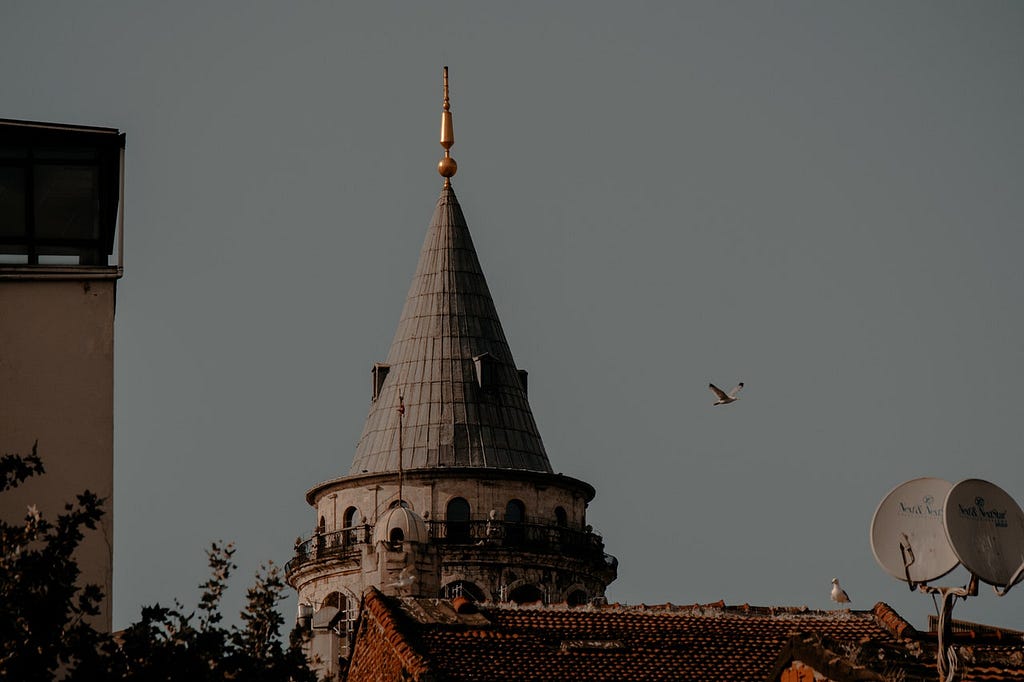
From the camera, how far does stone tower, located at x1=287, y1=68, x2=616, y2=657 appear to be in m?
77.0

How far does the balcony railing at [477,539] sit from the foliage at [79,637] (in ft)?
161

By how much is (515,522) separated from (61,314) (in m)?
43.6

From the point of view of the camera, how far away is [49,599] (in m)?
24.9

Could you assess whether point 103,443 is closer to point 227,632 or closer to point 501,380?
point 227,632

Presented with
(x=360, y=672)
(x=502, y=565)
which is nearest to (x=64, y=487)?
(x=360, y=672)

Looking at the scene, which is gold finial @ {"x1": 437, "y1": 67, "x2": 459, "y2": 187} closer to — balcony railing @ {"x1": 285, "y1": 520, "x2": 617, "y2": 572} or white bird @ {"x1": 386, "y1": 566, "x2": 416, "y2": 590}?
balcony railing @ {"x1": 285, "y1": 520, "x2": 617, "y2": 572}

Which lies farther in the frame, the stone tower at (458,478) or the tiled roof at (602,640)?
the stone tower at (458,478)

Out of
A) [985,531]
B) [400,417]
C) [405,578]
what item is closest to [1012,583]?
[985,531]

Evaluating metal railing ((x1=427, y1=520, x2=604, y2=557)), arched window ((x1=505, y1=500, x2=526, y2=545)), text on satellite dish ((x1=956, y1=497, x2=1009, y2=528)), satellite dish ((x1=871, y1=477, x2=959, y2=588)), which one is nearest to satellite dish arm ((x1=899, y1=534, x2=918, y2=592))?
satellite dish ((x1=871, y1=477, x2=959, y2=588))

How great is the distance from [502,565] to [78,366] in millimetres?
42842

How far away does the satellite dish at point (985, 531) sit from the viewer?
2766 cm

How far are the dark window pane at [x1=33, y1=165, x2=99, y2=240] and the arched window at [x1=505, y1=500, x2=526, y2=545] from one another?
4248 centimetres

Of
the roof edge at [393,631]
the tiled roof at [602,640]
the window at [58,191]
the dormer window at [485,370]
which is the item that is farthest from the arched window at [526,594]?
the window at [58,191]

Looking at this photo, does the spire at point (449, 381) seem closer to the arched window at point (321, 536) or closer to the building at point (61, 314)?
the arched window at point (321, 536)
